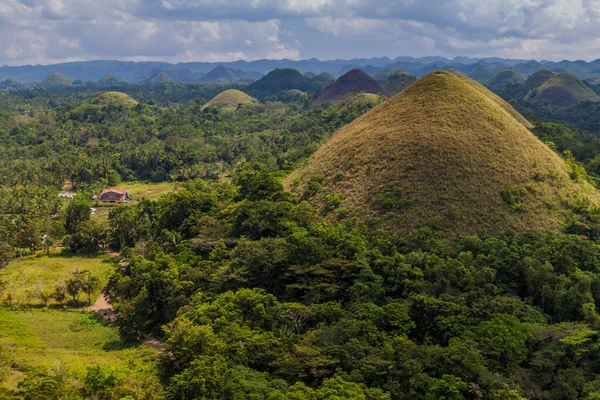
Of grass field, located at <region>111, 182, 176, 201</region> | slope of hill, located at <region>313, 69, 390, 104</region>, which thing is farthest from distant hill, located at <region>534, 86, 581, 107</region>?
grass field, located at <region>111, 182, 176, 201</region>

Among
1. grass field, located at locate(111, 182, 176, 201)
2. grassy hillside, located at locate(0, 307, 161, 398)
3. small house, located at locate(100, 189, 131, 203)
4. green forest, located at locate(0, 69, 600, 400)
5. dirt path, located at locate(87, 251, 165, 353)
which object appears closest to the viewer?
green forest, located at locate(0, 69, 600, 400)

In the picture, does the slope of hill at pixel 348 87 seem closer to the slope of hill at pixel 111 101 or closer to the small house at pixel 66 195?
the slope of hill at pixel 111 101

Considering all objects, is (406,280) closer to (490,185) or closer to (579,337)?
(579,337)

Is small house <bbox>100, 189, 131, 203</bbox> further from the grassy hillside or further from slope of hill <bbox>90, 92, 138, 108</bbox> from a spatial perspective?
slope of hill <bbox>90, 92, 138, 108</bbox>

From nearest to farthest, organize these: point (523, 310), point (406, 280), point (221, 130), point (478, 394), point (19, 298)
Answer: point (478, 394) < point (523, 310) < point (406, 280) < point (19, 298) < point (221, 130)

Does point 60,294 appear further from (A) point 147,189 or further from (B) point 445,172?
(A) point 147,189

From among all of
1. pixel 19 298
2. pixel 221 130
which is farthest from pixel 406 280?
pixel 221 130

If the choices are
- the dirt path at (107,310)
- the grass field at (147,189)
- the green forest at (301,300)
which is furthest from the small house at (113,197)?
the dirt path at (107,310)
